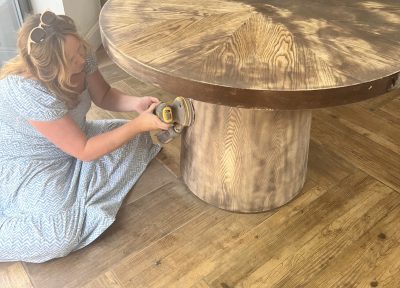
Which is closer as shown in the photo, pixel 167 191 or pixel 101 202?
pixel 101 202

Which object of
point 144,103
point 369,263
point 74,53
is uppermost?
point 74,53

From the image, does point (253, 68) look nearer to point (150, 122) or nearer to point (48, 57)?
point (150, 122)

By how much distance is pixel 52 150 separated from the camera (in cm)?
128

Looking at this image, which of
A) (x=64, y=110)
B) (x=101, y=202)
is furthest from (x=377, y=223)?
(x=64, y=110)

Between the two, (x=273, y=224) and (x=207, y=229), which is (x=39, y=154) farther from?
(x=273, y=224)

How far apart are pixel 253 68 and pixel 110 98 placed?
0.74 meters

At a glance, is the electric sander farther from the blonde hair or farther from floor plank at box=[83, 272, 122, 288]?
floor plank at box=[83, 272, 122, 288]

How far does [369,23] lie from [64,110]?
0.84 metres

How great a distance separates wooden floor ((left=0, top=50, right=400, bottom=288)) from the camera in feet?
3.76

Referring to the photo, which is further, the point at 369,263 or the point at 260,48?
the point at 369,263

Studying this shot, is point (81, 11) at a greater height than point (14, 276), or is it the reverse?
point (81, 11)

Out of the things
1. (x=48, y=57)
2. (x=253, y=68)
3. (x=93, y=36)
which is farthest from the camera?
(x=93, y=36)

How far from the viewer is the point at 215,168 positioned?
1281 mm

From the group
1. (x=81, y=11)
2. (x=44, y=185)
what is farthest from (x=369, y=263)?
(x=81, y=11)
